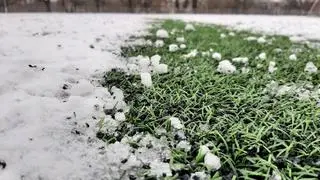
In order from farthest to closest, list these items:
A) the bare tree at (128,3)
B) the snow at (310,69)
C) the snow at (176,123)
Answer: the bare tree at (128,3)
the snow at (310,69)
the snow at (176,123)

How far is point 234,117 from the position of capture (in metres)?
2.95

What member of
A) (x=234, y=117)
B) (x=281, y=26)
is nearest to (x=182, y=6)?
(x=281, y=26)

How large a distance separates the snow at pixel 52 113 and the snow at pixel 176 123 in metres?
0.45

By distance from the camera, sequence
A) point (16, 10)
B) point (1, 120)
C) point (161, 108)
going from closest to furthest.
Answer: point (1, 120) → point (161, 108) → point (16, 10)

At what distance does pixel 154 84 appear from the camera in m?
3.59

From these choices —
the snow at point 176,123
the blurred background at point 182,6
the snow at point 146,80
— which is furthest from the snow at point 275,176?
the blurred background at point 182,6

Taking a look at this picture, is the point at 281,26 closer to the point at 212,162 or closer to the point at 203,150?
the point at 203,150

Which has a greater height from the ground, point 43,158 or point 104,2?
point 104,2

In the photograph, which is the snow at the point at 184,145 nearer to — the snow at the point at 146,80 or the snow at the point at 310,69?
the snow at the point at 146,80

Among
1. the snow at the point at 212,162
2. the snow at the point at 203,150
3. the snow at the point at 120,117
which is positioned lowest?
the snow at the point at 212,162

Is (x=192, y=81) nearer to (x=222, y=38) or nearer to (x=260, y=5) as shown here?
(x=222, y=38)

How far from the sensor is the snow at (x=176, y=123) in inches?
109

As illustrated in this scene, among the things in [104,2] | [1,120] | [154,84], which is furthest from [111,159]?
[104,2]

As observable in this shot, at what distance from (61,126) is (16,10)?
15.2 meters
